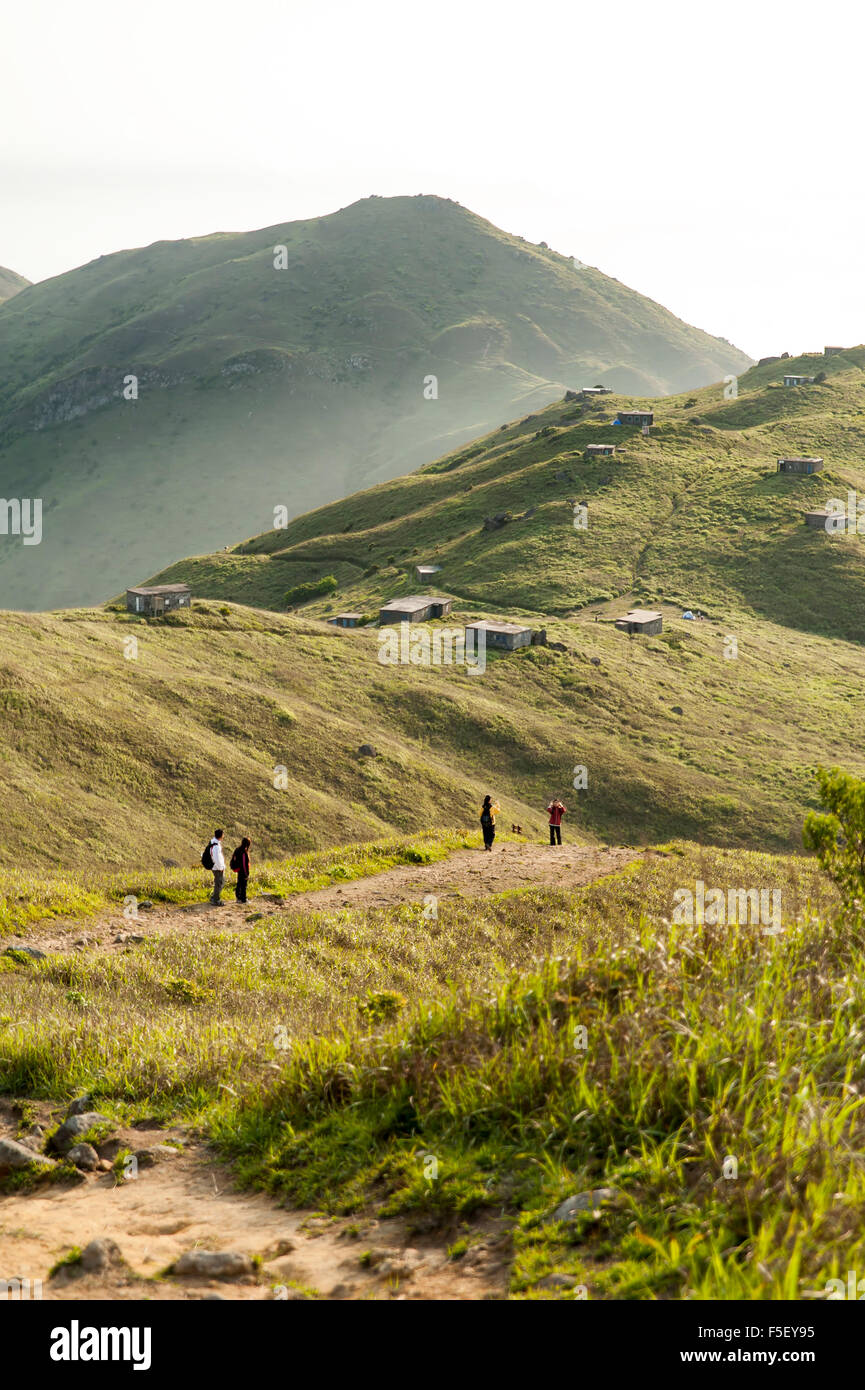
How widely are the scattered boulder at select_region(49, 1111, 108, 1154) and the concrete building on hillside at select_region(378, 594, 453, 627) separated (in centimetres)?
7140

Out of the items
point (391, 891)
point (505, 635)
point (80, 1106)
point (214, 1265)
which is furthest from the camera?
point (505, 635)

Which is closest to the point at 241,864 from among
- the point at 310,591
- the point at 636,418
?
the point at 310,591

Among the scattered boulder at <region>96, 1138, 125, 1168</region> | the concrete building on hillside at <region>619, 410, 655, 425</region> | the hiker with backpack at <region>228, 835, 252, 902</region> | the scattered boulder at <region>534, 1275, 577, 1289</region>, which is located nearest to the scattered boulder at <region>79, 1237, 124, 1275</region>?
the scattered boulder at <region>96, 1138, 125, 1168</region>

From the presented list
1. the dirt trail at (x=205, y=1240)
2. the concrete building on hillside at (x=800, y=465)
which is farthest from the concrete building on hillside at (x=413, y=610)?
the dirt trail at (x=205, y=1240)

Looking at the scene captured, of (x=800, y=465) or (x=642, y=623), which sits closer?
(x=642, y=623)

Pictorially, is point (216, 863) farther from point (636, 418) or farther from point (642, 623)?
point (636, 418)

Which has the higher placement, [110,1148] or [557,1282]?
[557,1282]

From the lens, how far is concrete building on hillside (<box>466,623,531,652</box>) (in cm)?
7444

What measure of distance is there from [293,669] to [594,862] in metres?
34.4

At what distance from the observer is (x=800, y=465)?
4601 inches

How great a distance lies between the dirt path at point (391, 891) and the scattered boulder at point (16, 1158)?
11.3 meters

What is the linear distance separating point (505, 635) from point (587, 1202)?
68.5 m

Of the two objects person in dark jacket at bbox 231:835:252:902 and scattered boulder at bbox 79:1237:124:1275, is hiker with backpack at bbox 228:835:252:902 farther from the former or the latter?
scattered boulder at bbox 79:1237:124:1275

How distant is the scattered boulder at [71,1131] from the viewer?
360 inches
